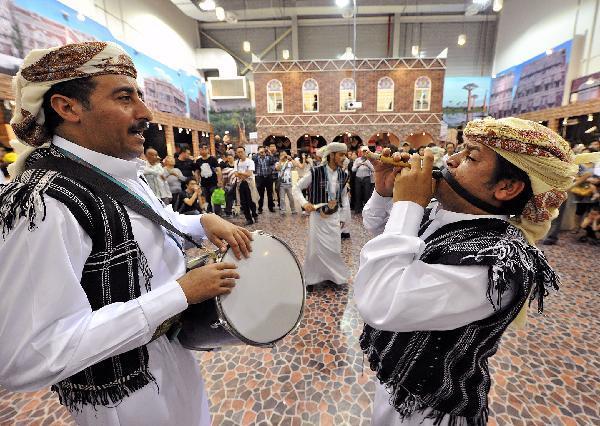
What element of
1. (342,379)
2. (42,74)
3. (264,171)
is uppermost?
(42,74)

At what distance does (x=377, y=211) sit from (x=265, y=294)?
91cm

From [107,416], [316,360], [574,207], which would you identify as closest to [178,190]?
[316,360]

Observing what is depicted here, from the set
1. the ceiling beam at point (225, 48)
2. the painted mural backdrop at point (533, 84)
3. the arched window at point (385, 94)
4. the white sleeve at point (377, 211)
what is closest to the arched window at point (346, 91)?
the arched window at point (385, 94)

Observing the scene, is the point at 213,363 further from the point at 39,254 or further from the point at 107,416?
the point at 39,254

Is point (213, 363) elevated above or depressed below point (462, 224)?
below

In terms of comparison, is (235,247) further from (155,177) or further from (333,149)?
(155,177)

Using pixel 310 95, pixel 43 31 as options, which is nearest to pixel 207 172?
pixel 43 31

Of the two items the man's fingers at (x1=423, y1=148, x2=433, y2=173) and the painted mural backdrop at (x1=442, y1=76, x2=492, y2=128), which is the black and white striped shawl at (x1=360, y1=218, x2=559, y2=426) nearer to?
the man's fingers at (x1=423, y1=148, x2=433, y2=173)

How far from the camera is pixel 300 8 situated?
17.2 metres

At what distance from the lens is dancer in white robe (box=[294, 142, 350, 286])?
389cm

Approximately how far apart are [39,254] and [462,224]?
4.56 ft

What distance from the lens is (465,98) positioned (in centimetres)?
1956

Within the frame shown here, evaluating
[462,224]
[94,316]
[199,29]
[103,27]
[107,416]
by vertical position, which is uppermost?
[199,29]

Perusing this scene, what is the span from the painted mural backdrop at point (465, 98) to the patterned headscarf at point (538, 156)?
21.5 meters
